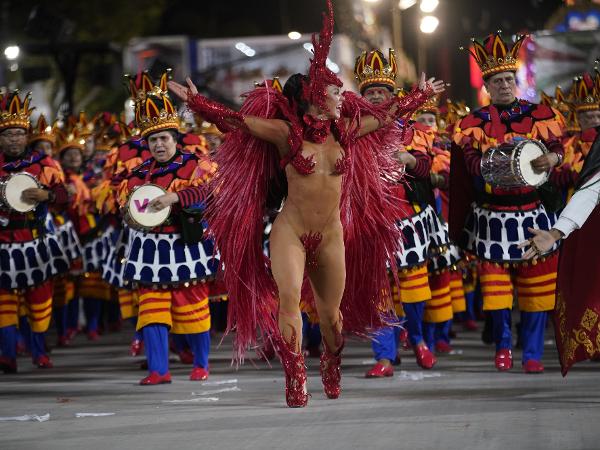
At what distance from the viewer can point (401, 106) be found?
9.02 meters

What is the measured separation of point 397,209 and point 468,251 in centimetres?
150

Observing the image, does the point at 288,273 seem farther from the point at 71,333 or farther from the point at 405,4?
the point at 405,4

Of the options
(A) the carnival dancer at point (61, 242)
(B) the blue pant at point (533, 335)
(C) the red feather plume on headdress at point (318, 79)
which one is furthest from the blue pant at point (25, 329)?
(C) the red feather plume on headdress at point (318, 79)

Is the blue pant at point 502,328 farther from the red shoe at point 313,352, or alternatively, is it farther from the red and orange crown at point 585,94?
the red and orange crown at point 585,94

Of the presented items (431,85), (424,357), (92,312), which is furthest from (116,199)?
(92,312)

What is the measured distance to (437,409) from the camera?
8344mm

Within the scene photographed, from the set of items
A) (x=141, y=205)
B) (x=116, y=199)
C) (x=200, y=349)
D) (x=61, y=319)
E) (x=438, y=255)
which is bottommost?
(x=200, y=349)

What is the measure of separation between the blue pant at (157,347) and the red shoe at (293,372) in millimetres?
2111

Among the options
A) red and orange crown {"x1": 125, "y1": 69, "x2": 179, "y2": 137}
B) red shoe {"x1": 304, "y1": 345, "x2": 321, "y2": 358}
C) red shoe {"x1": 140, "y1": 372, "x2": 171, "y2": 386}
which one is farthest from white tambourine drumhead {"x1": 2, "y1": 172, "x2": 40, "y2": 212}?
red shoe {"x1": 304, "y1": 345, "x2": 321, "y2": 358}

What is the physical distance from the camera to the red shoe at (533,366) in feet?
33.8

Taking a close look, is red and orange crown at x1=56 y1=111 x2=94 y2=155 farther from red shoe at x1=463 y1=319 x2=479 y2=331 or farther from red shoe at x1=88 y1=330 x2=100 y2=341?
red shoe at x1=463 y1=319 x2=479 y2=331

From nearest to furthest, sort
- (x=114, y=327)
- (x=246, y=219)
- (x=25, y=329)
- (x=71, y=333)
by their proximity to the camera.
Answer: (x=246, y=219), (x=25, y=329), (x=71, y=333), (x=114, y=327)

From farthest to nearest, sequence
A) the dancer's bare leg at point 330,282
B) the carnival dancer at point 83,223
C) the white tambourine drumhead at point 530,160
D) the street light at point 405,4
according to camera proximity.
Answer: the street light at point 405,4 < the carnival dancer at point 83,223 < the white tambourine drumhead at point 530,160 < the dancer's bare leg at point 330,282

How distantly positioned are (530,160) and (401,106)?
1463 millimetres
